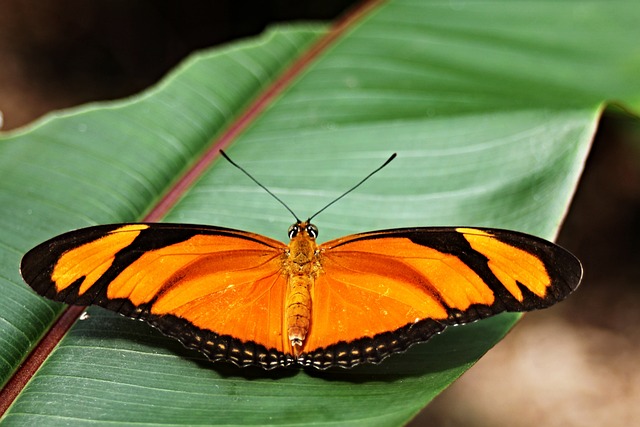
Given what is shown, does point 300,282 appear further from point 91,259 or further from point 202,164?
point 202,164

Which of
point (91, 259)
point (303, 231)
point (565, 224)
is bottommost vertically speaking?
point (91, 259)

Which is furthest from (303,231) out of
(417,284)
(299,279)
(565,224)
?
(565,224)

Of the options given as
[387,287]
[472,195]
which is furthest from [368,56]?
[387,287]

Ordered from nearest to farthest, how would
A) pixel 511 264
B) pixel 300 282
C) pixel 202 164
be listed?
pixel 511 264
pixel 300 282
pixel 202 164

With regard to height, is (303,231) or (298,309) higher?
(303,231)

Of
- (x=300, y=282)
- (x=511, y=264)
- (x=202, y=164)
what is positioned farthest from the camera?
(x=202, y=164)

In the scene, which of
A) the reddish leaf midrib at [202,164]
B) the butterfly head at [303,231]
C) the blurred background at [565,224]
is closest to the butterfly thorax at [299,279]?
the butterfly head at [303,231]
